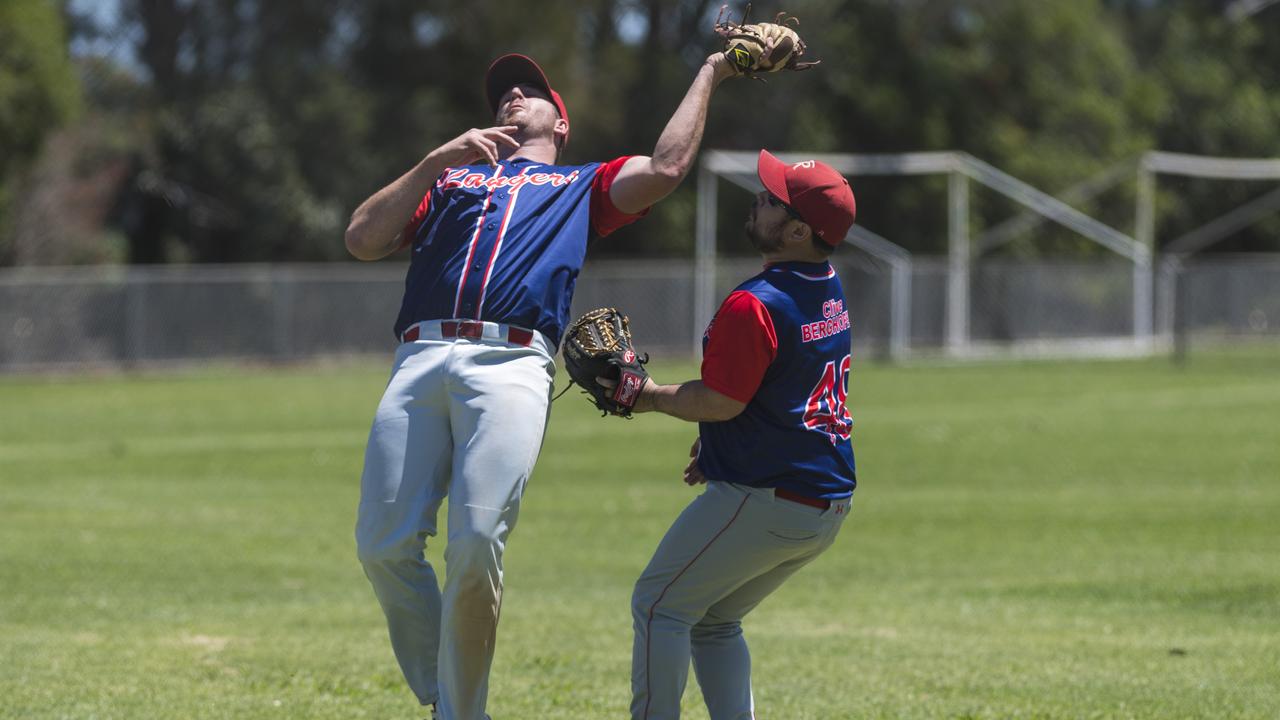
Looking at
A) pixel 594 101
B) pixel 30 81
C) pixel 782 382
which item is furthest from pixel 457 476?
pixel 594 101

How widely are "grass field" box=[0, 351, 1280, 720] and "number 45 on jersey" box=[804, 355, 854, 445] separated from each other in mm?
1584

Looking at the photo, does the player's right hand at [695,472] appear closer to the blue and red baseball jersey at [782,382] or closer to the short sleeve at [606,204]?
the blue and red baseball jersey at [782,382]

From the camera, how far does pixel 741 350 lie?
523 cm

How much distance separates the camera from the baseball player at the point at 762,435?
528cm

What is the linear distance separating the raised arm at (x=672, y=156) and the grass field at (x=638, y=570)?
7.10 feet

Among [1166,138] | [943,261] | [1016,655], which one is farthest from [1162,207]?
[1016,655]

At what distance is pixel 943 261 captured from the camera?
149ft

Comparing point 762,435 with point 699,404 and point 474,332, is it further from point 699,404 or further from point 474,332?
point 474,332

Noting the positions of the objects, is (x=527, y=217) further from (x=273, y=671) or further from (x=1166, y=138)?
(x=1166, y=138)

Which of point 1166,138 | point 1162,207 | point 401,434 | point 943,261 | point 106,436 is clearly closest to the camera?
point 401,434

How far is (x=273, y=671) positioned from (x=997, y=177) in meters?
36.4

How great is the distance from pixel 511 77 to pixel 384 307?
31.7 m

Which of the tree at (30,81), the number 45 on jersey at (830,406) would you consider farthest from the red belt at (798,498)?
the tree at (30,81)

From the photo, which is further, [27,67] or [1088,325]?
[1088,325]
